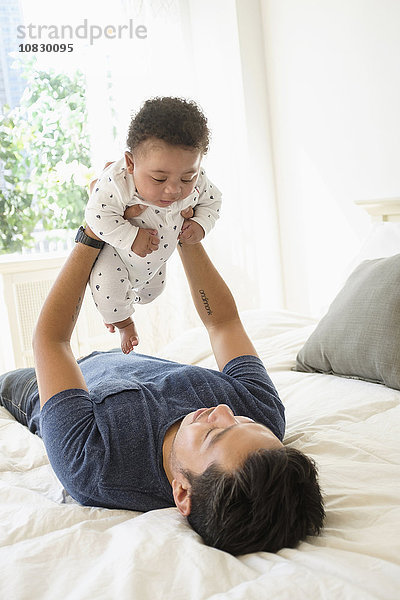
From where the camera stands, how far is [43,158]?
384 cm

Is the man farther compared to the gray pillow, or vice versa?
the gray pillow

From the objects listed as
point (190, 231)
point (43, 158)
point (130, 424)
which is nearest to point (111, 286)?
point (190, 231)

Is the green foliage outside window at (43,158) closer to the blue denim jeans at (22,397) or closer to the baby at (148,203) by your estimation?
the blue denim jeans at (22,397)

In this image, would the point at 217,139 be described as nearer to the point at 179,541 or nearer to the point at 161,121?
the point at 161,121

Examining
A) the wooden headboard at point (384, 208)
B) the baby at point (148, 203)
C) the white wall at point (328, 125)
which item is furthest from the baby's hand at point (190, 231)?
the white wall at point (328, 125)

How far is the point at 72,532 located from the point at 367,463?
1.96ft

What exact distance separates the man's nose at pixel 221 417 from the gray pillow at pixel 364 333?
A: 782 millimetres

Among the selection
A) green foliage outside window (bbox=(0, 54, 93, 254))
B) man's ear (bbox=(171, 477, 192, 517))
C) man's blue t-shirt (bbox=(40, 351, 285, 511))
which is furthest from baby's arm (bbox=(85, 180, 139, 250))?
green foliage outside window (bbox=(0, 54, 93, 254))

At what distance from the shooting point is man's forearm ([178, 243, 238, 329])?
1693 mm

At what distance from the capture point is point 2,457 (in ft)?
5.00

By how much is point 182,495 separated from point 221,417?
0.15 metres

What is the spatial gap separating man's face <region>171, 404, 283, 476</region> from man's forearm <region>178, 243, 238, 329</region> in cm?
51

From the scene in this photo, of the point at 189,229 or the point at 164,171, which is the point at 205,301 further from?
the point at 164,171

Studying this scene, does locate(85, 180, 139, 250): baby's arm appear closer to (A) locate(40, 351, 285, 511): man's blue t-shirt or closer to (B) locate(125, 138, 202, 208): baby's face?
(B) locate(125, 138, 202, 208): baby's face
